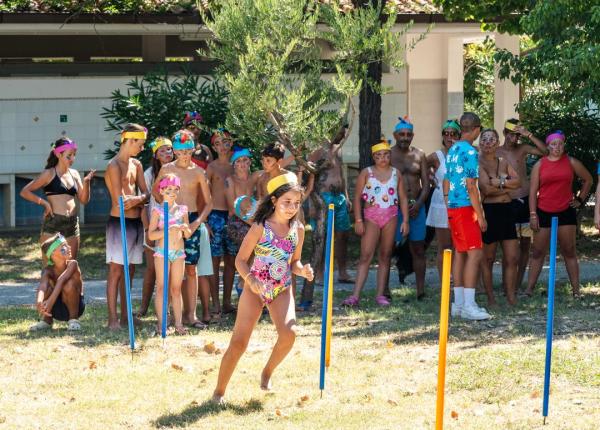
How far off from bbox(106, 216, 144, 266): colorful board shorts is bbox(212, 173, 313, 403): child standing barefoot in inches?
112

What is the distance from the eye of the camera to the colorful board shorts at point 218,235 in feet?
36.1

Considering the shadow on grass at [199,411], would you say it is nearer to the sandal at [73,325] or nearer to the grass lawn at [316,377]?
the grass lawn at [316,377]

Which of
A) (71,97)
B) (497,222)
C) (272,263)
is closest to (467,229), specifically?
(497,222)

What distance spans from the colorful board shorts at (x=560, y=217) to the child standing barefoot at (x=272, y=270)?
4.74 m

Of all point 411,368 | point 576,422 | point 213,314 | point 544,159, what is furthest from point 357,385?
point 544,159

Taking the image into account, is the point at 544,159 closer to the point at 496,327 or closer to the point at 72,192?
the point at 496,327

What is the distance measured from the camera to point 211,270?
34.9 feet

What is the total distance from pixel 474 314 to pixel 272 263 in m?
3.44

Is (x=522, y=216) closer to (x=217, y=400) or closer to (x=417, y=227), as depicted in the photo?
(x=417, y=227)

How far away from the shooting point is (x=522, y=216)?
12.3 metres

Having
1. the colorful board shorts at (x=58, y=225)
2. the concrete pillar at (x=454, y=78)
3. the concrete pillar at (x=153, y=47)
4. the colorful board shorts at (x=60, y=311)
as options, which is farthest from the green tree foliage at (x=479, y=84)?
the colorful board shorts at (x=60, y=311)

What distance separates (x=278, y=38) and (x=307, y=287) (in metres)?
2.51

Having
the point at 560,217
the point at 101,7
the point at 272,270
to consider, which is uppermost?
the point at 101,7

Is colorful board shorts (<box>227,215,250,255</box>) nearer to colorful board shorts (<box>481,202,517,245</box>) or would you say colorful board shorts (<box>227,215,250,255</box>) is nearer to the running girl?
the running girl
